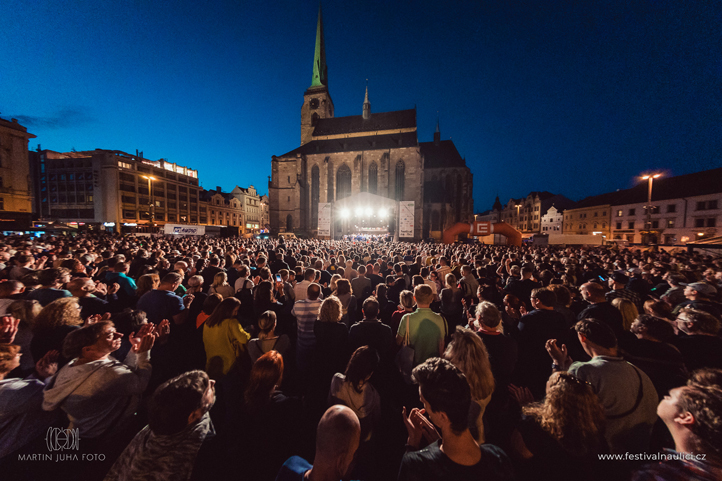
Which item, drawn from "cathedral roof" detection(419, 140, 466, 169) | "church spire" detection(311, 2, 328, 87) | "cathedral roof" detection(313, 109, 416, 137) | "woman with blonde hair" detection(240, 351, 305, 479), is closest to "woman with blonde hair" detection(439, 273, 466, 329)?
"woman with blonde hair" detection(240, 351, 305, 479)

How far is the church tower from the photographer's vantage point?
154 ft

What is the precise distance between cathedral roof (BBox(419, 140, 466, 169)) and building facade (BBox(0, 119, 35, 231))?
163ft

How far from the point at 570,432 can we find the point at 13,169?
47.7 m

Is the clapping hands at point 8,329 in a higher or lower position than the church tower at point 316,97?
lower

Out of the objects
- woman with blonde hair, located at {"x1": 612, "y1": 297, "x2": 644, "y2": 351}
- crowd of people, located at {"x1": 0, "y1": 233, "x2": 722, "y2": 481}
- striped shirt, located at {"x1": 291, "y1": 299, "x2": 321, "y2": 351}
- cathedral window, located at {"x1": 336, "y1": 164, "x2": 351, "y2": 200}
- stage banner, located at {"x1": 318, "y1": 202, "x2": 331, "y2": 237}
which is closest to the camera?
crowd of people, located at {"x1": 0, "y1": 233, "x2": 722, "y2": 481}

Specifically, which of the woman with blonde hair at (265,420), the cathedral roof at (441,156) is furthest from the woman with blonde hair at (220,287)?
the cathedral roof at (441,156)

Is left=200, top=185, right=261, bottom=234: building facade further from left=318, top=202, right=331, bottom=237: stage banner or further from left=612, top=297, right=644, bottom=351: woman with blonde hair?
left=612, top=297, right=644, bottom=351: woman with blonde hair

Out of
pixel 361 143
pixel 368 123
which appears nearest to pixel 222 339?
pixel 361 143

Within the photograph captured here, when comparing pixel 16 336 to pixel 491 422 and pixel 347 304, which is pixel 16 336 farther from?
pixel 491 422

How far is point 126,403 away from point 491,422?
327cm

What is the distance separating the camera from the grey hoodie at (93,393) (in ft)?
5.67

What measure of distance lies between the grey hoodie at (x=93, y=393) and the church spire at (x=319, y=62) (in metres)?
54.6

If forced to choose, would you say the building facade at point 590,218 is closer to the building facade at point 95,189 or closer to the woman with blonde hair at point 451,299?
the woman with blonde hair at point 451,299

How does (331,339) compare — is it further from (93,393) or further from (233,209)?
(233,209)
